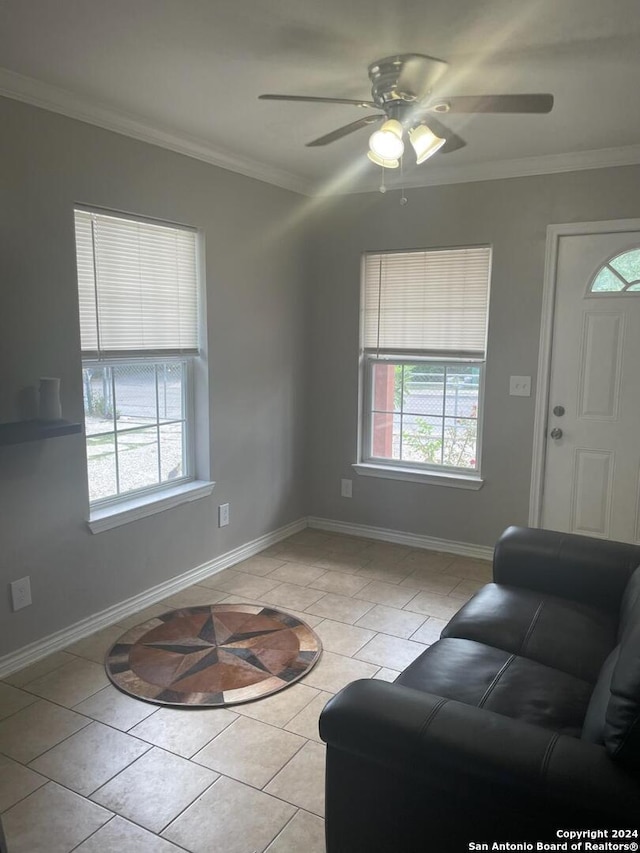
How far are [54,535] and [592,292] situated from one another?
308cm

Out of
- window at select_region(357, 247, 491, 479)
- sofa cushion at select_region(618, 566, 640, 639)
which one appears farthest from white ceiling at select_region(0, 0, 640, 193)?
sofa cushion at select_region(618, 566, 640, 639)

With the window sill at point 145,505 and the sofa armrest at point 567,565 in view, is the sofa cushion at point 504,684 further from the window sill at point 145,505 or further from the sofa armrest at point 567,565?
the window sill at point 145,505

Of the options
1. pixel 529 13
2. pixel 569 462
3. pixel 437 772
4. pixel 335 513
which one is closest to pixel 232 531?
pixel 335 513

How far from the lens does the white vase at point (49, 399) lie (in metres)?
2.62

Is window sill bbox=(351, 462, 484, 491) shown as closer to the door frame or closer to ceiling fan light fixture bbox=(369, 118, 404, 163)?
the door frame

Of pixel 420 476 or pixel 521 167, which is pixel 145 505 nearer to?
pixel 420 476

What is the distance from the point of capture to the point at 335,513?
4.61 metres

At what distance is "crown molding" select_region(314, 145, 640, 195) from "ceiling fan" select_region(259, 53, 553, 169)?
1.39m

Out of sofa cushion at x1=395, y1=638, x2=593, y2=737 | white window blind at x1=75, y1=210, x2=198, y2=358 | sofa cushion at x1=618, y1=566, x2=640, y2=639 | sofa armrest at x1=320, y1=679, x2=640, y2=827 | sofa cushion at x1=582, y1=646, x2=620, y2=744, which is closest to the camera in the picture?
sofa armrest at x1=320, y1=679, x2=640, y2=827

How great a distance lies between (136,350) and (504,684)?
7.46ft

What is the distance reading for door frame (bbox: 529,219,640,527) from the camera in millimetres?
3502

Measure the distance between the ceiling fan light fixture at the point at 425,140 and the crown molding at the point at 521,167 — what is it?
58.2 inches

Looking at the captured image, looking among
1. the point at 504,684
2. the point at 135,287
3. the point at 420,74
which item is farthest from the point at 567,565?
the point at 135,287

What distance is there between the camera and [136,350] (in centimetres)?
317
